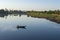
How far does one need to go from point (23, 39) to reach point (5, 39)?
8.75ft

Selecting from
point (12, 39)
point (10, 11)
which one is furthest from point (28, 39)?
point (10, 11)

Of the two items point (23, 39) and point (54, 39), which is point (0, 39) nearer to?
point (23, 39)

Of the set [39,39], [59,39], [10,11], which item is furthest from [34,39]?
[10,11]

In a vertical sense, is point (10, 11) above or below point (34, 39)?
below

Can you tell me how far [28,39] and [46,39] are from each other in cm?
267

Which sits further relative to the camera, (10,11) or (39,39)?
(10,11)

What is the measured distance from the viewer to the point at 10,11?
178 meters

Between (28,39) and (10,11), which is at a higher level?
(28,39)

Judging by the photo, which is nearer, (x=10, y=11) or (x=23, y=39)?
(x=23, y=39)

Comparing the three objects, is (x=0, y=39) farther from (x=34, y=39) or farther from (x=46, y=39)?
(x=46, y=39)

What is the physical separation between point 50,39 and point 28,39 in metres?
3.30

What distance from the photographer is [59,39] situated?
70.8ft

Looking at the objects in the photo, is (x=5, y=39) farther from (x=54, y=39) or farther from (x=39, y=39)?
(x=54, y=39)

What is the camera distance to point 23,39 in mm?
21359
